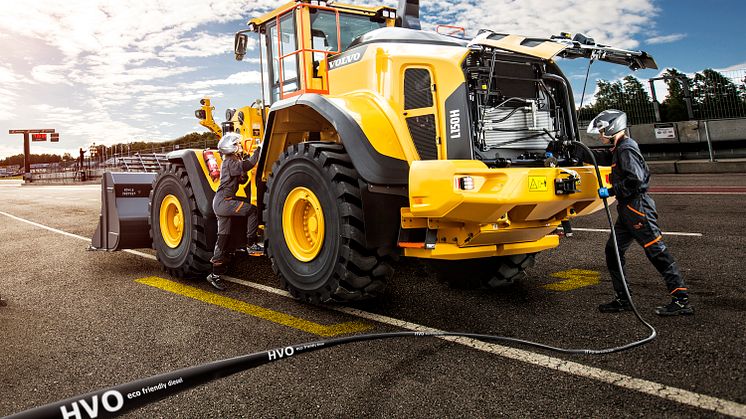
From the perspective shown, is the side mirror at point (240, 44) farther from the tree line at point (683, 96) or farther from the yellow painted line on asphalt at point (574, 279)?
the tree line at point (683, 96)

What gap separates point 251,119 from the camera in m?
7.49

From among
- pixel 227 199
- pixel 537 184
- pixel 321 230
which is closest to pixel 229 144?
pixel 227 199

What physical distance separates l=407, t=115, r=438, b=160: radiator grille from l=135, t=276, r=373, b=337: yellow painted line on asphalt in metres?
1.49

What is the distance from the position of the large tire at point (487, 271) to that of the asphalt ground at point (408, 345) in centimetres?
10

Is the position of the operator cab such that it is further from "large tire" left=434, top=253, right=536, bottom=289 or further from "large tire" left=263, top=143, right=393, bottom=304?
"large tire" left=434, top=253, right=536, bottom=289

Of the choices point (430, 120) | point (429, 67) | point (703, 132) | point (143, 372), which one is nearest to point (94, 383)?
point (143, 372)

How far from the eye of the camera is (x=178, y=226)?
7.41 meters

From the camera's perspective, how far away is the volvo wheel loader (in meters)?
4.45

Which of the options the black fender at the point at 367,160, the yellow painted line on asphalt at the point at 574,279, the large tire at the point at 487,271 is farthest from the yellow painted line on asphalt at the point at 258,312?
the yellow painted line on asphalt at the point at 574,279

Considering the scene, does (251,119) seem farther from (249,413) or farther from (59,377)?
(249,413)

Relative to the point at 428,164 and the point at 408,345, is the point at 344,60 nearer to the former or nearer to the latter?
the point at 428,164

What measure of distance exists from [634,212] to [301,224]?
291cm

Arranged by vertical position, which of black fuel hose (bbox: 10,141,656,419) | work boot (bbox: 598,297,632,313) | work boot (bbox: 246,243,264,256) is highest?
work boot (bbox: 246,243,264,256)

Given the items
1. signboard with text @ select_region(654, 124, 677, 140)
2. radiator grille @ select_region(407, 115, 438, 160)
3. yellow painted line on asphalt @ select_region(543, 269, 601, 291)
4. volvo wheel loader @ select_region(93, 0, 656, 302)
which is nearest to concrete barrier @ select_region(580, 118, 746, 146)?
signboard with text @ select_region(654, 124, 677, 140)
